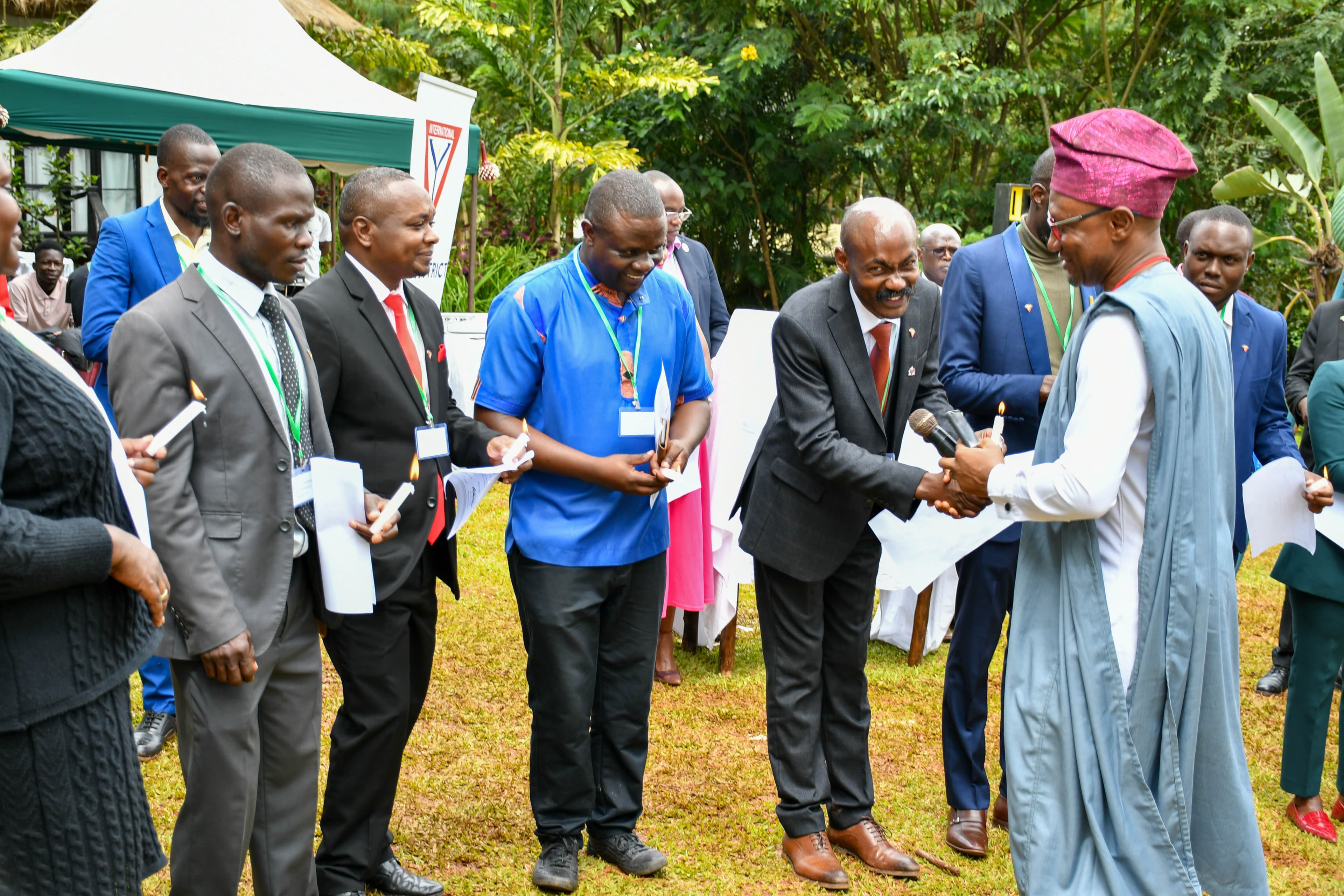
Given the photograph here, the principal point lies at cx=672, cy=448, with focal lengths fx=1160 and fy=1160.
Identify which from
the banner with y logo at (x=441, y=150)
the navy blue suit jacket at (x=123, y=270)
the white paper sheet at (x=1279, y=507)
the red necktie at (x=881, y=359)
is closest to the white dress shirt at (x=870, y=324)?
the red necktie at (x=881, y=359)

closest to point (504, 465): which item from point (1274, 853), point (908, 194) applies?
point (1274, 853)

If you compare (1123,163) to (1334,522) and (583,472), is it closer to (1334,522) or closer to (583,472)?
(583,472)

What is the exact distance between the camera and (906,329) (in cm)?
409

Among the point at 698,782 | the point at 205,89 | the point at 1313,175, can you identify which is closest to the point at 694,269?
the point at 698,782

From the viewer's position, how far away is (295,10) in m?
16.8

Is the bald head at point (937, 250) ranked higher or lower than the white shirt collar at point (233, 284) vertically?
lower

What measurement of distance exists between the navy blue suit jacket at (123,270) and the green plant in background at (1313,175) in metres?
11.3

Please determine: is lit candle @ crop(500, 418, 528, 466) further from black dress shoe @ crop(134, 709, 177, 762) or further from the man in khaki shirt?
the man in khaki shirt

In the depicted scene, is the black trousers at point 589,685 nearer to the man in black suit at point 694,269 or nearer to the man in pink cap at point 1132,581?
the man in pink cap at point 1132,581

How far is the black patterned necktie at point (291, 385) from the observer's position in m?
3.08

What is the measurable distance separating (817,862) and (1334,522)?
2356mm

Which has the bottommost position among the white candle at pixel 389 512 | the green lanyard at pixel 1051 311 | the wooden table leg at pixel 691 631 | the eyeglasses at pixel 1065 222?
the wooden table leg at pixel 691 631

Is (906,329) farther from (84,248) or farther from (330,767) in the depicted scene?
(84,248)

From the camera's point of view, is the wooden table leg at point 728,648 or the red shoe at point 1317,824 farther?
the wooden table leg at point 728,648
